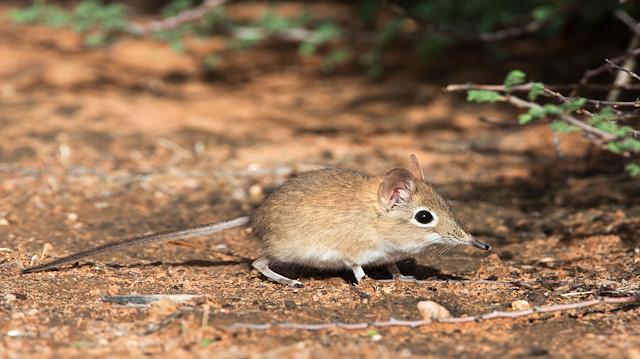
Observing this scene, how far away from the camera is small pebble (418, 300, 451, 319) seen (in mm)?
3909

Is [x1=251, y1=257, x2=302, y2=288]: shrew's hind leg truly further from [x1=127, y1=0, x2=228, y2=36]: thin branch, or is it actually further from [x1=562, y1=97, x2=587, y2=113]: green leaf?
[x1=127, y1=0, x2=228, y2=36]: thin branch

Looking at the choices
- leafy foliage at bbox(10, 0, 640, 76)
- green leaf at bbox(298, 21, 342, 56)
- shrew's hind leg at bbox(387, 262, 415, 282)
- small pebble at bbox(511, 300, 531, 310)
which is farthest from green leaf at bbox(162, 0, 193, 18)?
small pebble at bbox(511, 300, 531, 310)

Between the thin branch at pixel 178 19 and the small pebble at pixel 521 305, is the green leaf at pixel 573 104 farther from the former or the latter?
the thin branch at pixel 178 19

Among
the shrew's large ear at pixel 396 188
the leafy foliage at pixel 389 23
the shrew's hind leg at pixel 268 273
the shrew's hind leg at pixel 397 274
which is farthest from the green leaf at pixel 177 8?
the shrew's hind leg at pixel 397 274

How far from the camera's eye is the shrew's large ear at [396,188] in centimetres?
446

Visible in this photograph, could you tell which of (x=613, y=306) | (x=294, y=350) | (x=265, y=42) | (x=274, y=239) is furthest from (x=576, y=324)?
(x=265, y=42)

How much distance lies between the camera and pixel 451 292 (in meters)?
4.38

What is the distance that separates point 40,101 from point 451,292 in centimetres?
701

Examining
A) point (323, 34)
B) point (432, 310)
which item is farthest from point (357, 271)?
point (323, 34)

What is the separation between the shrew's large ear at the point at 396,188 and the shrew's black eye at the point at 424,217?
0.13 meters

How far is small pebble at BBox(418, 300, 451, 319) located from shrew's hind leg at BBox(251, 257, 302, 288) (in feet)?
2.93

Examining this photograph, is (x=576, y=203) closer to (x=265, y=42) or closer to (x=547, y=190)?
(x=547, y=190)

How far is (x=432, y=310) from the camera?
12.8 feet

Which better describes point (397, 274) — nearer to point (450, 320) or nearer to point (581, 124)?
point (450, 320)
